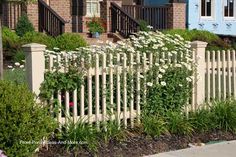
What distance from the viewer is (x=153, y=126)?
27.7 feet

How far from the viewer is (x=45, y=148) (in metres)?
7.64

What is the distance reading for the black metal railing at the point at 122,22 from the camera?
70.3 feet

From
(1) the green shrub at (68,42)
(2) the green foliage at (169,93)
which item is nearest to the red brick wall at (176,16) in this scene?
(1) the green shrub at (68,42)

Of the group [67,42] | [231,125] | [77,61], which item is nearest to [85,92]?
[77,61]

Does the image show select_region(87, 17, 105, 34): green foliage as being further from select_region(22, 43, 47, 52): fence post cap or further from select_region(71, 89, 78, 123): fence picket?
select_region(22, 43, 47, 52): fence post cap

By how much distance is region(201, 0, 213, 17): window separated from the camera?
27.9m

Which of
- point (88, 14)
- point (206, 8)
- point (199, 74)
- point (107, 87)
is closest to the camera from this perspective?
point (107, 87)

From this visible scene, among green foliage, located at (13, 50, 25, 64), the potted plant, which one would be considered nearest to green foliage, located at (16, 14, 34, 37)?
green foliage, located at (13, 50, 25, 64)

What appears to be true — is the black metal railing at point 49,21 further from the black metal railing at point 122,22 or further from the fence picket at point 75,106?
the fence picket at point 75,106

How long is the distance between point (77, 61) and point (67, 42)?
819 cm

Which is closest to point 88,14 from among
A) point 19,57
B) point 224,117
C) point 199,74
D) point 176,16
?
point 176,16

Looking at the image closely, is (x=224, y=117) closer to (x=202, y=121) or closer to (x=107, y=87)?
(x=202, y=121)

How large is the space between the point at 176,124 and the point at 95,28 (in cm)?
1324

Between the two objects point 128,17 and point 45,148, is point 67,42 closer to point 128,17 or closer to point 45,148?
point 128,17
